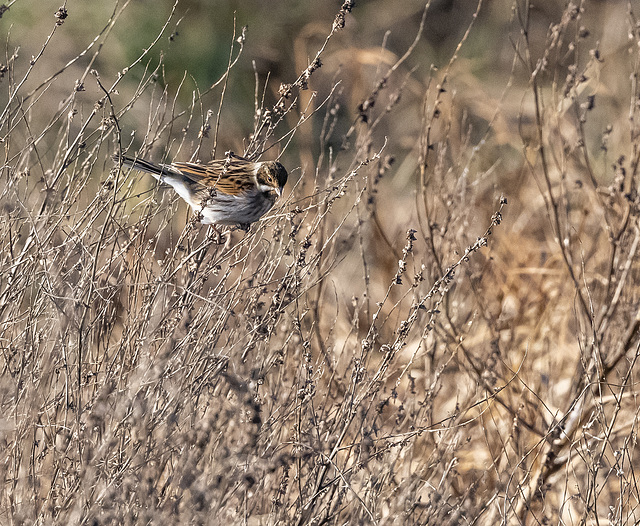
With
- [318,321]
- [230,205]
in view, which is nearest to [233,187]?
[230,205]

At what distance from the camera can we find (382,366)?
9.39ft

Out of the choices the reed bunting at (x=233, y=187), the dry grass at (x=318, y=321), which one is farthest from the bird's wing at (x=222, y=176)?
the dry grass at (x=318, y=321)

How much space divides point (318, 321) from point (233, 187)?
0.90m

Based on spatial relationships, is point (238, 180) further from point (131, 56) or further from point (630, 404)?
point (131, 56)

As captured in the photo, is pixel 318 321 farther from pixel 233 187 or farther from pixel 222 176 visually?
pixel 222 176

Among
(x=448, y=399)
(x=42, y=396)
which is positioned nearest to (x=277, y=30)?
(x=448, y=399)

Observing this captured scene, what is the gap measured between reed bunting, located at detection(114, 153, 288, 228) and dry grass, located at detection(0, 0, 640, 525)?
5.8 inches

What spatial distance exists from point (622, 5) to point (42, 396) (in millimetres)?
9124

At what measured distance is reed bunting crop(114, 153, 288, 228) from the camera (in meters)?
4.15

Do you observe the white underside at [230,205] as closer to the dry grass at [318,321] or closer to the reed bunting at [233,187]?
the reed bunting at [233,187]

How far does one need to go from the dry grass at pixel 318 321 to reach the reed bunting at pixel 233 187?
0.15 metres

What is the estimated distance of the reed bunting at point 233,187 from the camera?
4.15 m

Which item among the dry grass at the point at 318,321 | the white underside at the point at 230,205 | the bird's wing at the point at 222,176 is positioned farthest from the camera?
the white underside at the point at 230,205

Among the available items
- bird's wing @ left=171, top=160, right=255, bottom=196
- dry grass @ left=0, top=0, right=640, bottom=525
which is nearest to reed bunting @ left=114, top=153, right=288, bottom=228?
bird's wing @ left=171, top=160, right=255, bottom=196
